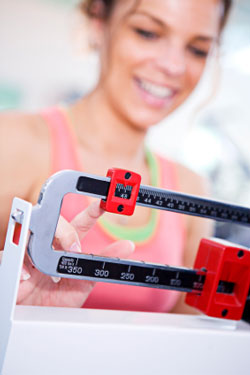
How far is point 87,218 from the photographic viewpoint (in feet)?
2.91

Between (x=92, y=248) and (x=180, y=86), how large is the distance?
0.68 meters

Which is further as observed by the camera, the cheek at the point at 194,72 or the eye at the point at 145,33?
the cheek at the point at 194,72

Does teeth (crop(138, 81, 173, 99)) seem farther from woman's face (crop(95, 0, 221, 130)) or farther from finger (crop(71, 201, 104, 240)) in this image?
finger (crop(71, 201, 104, 240))

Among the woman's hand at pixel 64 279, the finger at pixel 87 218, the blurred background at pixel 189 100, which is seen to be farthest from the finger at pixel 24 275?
the blurred background at pixel 189 100

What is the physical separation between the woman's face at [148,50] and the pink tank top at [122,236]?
23 cm

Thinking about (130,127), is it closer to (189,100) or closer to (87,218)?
(189,100)

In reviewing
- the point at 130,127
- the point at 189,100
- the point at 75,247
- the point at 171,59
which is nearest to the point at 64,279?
the point at 75,247

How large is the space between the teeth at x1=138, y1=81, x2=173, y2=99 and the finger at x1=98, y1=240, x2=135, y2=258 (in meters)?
0.78

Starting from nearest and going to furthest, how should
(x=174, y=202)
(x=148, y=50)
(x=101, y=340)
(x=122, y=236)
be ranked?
(x=101, y=340) < (x=174, y=202) < (x=122, y=236) < (x=148, y=50)

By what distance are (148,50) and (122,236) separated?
0.63 metres

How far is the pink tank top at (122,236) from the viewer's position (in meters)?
1.40

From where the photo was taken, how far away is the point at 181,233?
159 centimetres

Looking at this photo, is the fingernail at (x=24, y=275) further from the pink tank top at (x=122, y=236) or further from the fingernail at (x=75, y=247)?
the pink tank top at (x=122, y=236)

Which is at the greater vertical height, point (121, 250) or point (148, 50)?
point (148, 50)
